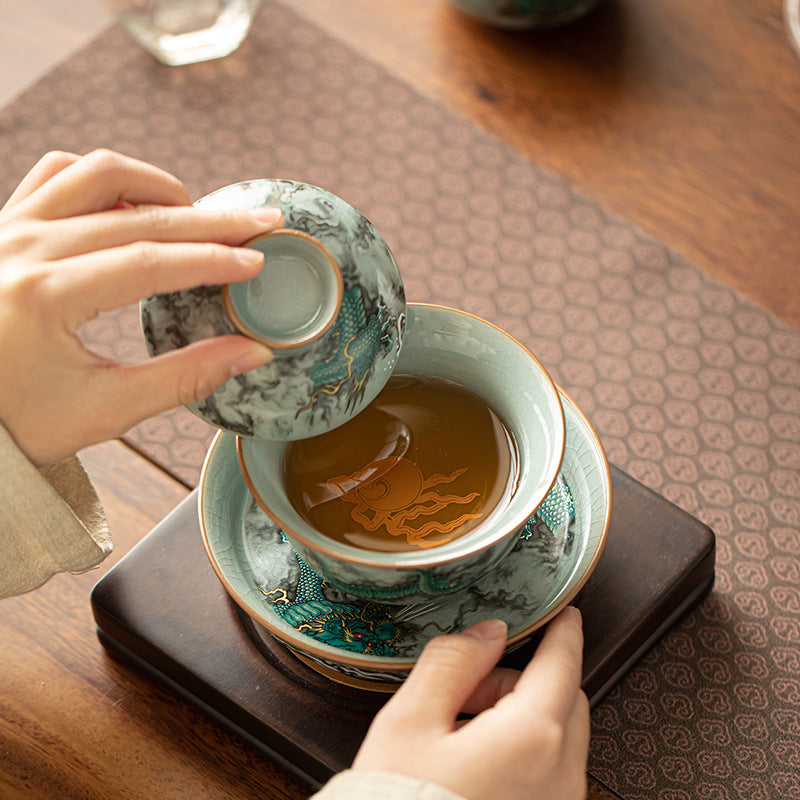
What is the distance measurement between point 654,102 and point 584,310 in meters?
0.27

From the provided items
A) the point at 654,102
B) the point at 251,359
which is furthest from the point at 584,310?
the point at 251,359

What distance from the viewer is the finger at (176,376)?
19.2 inches

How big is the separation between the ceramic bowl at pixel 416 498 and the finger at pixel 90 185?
143mm

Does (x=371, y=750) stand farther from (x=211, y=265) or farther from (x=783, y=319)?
(x=783, y=319)

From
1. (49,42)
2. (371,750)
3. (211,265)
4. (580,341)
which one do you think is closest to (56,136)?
(49,42)

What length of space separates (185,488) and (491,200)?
0.40 m

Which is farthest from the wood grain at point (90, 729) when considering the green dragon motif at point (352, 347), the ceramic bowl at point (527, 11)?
the ceramic bowl at point (527, 11)

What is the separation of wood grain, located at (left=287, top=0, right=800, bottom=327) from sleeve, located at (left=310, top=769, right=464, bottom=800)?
560mm

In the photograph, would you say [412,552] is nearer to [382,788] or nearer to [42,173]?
[382,788]

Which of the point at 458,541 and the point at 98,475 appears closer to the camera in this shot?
the point at 458,541

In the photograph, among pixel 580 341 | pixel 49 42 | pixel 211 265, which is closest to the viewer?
pixel 211 265

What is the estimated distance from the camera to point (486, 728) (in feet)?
1.69

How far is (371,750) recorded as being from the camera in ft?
1.68

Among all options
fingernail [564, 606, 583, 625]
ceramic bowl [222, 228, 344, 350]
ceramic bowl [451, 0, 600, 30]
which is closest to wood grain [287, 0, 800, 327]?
ceramic bowl [451, 0, 600, 30]
